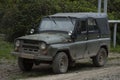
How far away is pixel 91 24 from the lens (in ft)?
51.9

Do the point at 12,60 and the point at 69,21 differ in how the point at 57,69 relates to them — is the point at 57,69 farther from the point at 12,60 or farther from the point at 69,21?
the point at 12,60

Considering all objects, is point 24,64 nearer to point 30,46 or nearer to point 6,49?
point 30,46

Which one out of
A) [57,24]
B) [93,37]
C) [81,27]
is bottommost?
[93,37]

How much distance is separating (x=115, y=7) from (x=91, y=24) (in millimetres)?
15834

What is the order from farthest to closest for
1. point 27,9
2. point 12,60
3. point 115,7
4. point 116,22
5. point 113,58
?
1. point 115,7
2. point 116,22
3. point 27,9
4. point 113,58
5. point 12,60

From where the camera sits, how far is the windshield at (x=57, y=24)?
1480 centimetres

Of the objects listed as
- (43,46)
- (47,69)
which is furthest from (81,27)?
(43,46)

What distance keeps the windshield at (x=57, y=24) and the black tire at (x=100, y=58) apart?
2136 millimetres

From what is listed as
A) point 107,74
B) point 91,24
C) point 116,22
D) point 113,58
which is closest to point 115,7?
point 116,22

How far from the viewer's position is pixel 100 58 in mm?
16516

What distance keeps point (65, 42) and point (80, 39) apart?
958 mm

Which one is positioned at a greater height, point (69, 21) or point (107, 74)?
point (69, 21)

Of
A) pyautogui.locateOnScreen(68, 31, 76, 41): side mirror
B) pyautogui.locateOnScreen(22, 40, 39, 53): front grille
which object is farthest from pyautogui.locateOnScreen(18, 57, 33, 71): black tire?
pyautogui.locateOnScreen(68, 31, 76, 41): side mirror

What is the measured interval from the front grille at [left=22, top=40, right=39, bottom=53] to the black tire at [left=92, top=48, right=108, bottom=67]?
3417 mm
